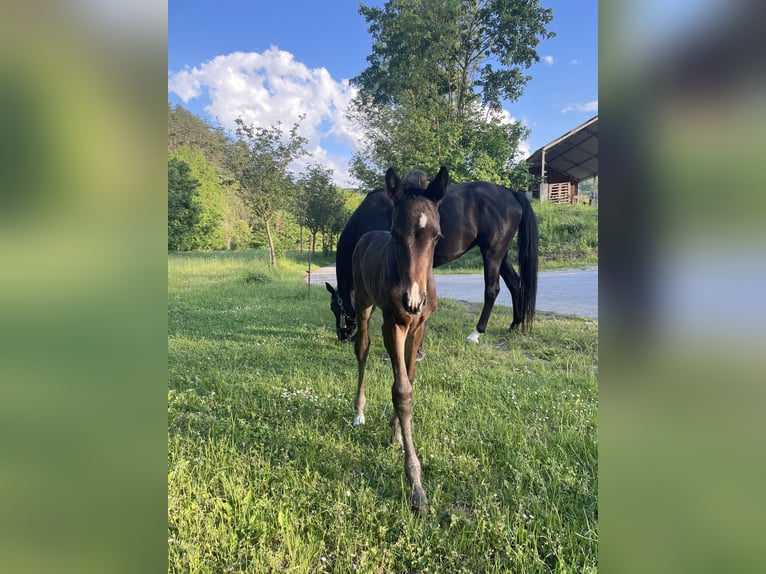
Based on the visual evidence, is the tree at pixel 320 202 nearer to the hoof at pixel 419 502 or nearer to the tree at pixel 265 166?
the tree at pixel 265 166

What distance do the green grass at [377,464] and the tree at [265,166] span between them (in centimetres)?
1161

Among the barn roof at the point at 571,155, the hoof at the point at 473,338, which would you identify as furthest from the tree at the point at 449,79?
the hoof at the point at 473,338

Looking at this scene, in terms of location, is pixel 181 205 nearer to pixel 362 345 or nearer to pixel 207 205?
pixel 207 205

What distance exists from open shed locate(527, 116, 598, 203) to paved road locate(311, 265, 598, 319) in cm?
289

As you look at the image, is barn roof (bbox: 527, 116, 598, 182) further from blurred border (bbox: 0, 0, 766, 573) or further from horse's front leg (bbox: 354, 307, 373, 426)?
blurred border (bbox: 0, 0, 766, 573)

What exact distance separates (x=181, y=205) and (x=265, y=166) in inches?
171

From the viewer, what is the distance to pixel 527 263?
213 inches

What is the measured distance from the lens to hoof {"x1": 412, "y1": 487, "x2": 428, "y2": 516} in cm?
192
